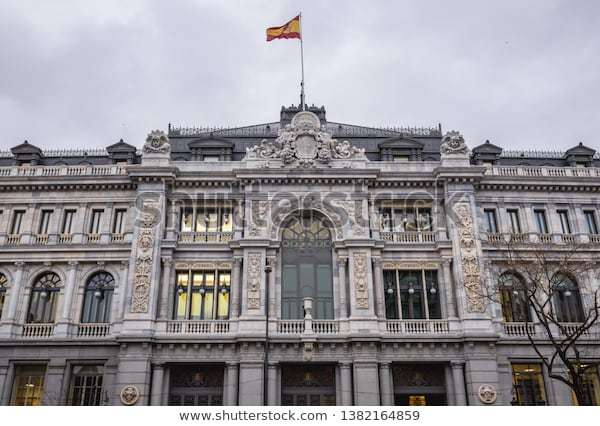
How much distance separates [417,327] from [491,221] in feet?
32.8

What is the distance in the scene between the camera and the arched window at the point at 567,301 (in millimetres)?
34875

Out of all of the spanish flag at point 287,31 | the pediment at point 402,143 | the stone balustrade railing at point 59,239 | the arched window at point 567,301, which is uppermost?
the spanish flag at point 287,31

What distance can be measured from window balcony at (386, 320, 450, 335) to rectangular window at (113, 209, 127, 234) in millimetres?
19435

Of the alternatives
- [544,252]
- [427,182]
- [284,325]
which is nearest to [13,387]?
[284,325]

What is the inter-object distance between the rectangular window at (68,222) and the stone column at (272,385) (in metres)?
17.2

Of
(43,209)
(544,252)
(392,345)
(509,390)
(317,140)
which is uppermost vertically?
(317,140)

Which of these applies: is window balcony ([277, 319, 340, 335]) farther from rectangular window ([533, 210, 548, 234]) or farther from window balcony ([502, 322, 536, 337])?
rectangular window ([533, 210, 548, 234])

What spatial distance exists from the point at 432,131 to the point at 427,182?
8.04m

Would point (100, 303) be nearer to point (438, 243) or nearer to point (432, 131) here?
point (438, 243)

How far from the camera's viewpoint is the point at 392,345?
32562mm

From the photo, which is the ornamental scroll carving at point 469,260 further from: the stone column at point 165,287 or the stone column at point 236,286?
the stone column at point 165,287

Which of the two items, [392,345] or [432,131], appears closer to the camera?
[392,345]

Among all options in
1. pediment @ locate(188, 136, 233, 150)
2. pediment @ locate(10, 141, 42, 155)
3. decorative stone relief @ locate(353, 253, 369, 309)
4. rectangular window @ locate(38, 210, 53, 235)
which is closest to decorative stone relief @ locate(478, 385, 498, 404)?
decorative stone relief @ locate(353, 253, 369, 309)

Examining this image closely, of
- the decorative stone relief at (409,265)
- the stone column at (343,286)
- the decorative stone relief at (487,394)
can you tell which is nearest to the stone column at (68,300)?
the stone column at (343,286)
